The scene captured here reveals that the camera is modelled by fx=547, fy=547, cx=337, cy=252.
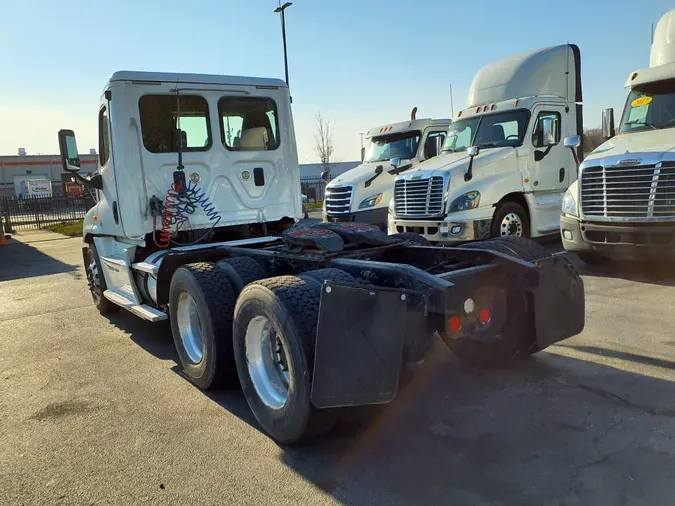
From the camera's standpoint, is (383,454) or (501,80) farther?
(501,80)

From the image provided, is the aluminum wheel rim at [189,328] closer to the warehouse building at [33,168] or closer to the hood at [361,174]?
the hood at [361,174]

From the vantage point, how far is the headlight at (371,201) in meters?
12.9

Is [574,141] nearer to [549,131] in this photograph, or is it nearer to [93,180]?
[549,131]

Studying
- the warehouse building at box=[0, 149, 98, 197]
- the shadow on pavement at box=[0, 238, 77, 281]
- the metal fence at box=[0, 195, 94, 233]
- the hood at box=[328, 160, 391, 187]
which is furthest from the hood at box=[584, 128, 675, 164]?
the warehouse building at box=[0, 149, 98, 197]

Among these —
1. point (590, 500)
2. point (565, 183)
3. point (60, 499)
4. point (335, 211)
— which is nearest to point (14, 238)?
point (335, 211)

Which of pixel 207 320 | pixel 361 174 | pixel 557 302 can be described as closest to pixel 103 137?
pixel 207 320

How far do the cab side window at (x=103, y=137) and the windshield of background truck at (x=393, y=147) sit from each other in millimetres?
8138

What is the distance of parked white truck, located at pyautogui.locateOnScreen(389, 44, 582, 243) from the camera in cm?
970

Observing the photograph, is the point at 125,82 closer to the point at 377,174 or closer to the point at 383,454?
the point at 383,454

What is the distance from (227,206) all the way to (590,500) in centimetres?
502

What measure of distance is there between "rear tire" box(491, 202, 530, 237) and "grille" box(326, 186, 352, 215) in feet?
13.0

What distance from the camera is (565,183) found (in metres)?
11.0

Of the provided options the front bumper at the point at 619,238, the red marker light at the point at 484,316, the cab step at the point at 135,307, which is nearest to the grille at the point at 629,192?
the front bumper at the point at 619,238

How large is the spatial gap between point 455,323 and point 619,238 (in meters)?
5.16
